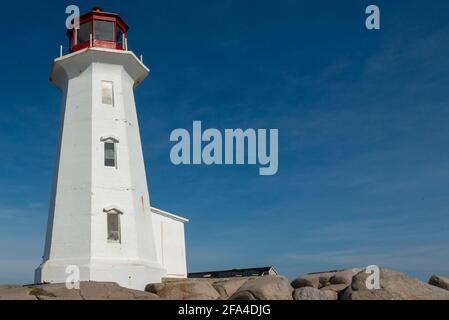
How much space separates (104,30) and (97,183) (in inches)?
294

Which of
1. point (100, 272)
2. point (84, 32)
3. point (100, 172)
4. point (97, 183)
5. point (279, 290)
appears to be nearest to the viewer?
point (279, 290)

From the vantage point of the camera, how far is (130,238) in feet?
72.5

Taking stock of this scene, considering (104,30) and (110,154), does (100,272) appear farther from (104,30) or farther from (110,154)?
(104,30)

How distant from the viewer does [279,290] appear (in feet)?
56.7

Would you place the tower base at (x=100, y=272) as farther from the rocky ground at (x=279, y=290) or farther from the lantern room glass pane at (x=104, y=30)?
the lantern room glass pane at (x=104, y=30)

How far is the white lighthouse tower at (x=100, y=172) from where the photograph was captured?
843 inches

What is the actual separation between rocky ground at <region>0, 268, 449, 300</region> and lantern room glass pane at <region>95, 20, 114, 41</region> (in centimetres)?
1157

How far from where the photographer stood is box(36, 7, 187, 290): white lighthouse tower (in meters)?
21.4

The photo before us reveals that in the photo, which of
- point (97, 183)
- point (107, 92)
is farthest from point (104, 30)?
point (97, 183)

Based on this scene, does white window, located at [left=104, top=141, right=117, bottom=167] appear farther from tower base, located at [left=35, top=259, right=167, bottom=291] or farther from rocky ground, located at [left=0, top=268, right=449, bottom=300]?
rocky ground, located at [left=0, top=268, right=449, bottom=300]

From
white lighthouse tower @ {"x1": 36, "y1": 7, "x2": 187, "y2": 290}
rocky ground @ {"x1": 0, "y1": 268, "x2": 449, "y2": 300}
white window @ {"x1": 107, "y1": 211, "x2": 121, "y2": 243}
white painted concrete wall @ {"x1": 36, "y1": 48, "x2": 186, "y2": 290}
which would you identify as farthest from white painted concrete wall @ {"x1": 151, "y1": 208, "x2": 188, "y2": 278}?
rocky ground @ {"x1": 0, "y1": 268, "x2": 449, "y2": 300}
